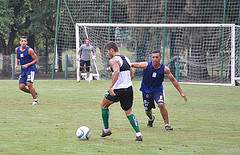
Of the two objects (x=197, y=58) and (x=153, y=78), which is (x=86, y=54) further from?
(x=153, y=78)

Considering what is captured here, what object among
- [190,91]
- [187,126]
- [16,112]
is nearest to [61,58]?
Result: [190,91]

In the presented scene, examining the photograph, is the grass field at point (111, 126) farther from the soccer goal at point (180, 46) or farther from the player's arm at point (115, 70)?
the soccer goal at point (180, 46)

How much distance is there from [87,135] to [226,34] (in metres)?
20.7

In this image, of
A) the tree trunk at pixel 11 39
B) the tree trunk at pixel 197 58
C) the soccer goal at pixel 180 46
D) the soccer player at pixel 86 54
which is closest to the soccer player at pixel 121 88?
the soccer player at pixel 86 54

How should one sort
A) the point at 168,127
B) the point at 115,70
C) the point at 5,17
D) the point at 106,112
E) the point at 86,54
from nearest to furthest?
the point at 115,70 < the point at 106,112 < the point at 168,127 < the point at 86,54 < the point at 5,17

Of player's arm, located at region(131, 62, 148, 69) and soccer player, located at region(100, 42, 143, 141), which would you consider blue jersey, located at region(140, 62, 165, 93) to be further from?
soccer player, located at region(100, 42, 143, 141)

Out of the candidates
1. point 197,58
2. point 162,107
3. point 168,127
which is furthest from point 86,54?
point 168,127

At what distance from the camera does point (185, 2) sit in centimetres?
3372

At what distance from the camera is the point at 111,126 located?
13.3 meters

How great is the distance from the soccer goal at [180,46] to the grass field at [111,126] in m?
9.50

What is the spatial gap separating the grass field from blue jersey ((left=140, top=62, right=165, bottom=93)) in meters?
0.83

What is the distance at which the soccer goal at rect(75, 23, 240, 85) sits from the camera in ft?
101

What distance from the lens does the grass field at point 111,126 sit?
10.2 metres

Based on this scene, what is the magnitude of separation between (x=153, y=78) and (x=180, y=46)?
20862 mm
